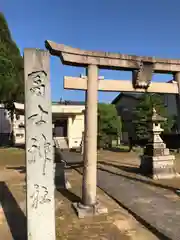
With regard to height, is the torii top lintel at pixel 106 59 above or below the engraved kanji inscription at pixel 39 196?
above

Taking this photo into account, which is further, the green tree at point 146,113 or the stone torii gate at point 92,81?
the green tree at point 146,113

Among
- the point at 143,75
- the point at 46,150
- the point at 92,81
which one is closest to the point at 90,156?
the point at 92,81

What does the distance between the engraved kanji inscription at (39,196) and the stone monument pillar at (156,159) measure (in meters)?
6.31

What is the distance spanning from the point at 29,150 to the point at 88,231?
1.91 meters

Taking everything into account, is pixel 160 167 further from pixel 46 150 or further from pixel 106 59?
pixel 46 150

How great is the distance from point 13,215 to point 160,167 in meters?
5.96

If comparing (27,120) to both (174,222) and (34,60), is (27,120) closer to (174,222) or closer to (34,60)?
(34,60)

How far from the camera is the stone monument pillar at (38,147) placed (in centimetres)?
417

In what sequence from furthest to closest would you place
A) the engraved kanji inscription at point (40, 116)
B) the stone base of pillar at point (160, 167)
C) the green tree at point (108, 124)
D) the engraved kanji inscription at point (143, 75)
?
the green tree at point (108, 124), the stone base of pillar at point (160, 167), the engraved kanji inscription at point (143, 75), the engraved kanji inscription at point (40, 116)

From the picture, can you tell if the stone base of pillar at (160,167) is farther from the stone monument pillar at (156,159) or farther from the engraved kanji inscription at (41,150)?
the engraved kanji inscription at (41,150)

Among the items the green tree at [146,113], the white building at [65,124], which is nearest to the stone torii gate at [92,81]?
the white building at [65,124]

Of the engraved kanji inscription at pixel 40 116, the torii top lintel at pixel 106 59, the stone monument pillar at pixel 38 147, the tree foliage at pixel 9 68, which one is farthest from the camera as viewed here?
the tree foliage at pixel 9 68

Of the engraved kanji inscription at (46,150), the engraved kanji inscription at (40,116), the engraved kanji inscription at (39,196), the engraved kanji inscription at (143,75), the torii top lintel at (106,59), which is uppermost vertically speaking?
the torii top lintel at (106,59)

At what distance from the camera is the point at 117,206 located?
6473mm
